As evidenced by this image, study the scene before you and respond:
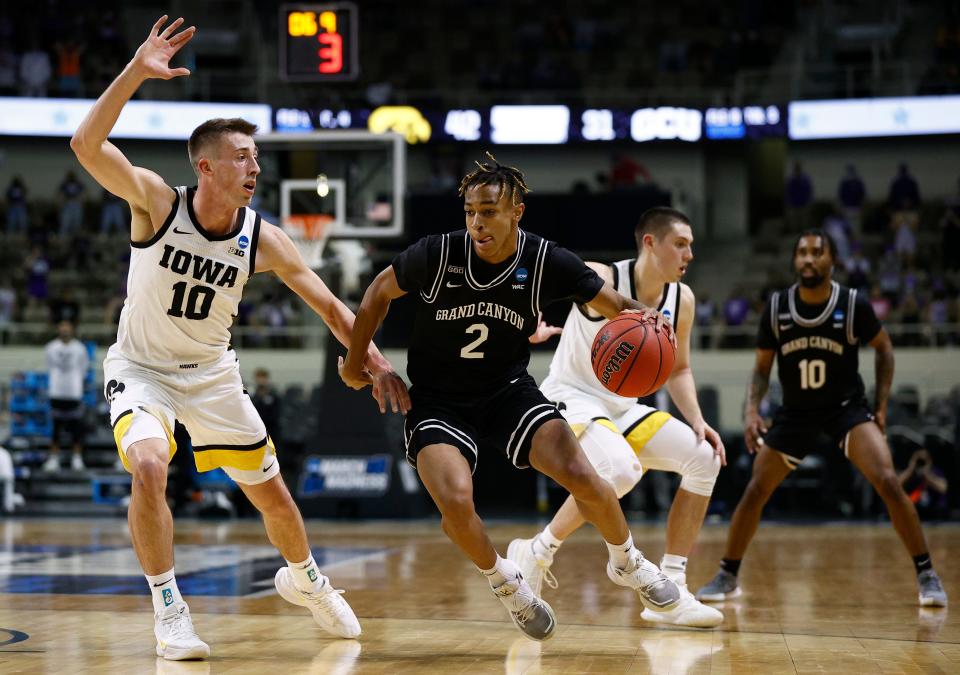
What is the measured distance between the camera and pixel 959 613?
22.0 ft

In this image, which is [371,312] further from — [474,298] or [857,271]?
[857,271]

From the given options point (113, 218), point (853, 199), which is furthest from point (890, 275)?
point (113, 218)

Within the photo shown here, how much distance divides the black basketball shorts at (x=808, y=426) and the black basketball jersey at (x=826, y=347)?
1.8 inches

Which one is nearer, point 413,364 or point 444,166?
point 413,364

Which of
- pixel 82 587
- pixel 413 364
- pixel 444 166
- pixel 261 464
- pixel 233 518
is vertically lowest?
pixel 233 518

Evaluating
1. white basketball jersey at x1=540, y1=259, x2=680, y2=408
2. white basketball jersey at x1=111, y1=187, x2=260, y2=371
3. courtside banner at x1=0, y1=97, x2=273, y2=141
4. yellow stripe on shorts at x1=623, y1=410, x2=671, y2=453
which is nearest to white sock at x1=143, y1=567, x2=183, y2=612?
white basketball jersey at x1=111, y1=187, x2=260, y2=371

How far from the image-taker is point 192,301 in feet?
18.1

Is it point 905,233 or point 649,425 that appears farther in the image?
point 905,233

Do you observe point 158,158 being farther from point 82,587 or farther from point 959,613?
point 959,613

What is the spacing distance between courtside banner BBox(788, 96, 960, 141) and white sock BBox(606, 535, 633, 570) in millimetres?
18806

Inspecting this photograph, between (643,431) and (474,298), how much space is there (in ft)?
5.21

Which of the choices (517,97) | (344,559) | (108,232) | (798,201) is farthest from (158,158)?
(344,559)

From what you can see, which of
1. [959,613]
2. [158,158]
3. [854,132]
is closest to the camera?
[959,613]

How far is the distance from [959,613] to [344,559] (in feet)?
16.2
